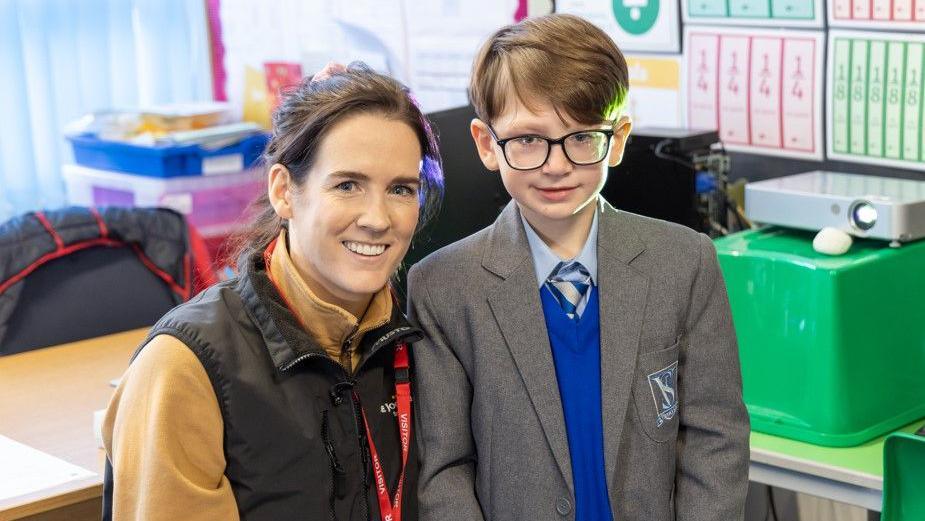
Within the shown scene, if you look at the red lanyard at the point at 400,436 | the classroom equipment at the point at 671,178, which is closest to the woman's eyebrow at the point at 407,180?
the red lanyard at the point at 400,436

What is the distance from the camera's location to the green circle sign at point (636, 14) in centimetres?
265

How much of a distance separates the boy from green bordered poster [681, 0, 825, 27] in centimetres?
107

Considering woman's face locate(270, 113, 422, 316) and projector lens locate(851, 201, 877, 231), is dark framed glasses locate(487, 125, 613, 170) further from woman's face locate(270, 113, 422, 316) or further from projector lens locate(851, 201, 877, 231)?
projector lens locate(851, 201, 877, 231)

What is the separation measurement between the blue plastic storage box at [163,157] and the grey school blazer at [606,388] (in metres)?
2.16

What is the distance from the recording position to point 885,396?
1.92 metres

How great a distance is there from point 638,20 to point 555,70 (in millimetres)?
1355

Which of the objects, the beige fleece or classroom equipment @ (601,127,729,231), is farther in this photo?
classroom equipment @ (601,127,729,231)

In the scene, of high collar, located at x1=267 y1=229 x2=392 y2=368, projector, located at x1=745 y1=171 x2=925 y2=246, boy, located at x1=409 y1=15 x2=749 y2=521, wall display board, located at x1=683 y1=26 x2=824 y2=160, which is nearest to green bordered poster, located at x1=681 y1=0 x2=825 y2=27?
wall display board, located at x1=683 y1=26 x2=824 y2=160

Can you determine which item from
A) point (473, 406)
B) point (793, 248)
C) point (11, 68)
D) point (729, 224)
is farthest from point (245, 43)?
point (473, 406)

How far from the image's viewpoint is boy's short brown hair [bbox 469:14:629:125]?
1.39m

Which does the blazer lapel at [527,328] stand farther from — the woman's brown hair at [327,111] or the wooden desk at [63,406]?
the wooden desk at [63,406]

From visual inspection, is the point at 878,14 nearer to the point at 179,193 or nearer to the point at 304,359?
the point at 304,359

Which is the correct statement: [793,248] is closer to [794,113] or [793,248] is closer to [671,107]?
[794,113]

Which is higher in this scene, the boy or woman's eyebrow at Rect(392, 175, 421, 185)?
woman's eyebrow at Rect(392, 175, 421, 185)
